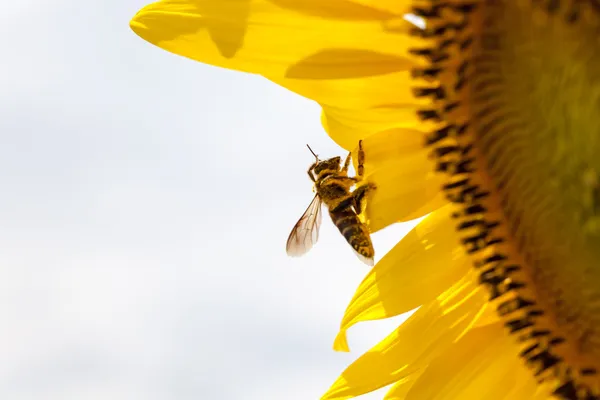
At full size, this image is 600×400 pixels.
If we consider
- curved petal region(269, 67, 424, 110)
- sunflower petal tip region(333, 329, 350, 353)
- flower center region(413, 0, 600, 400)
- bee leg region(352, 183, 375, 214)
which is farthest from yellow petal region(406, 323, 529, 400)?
curved petal region(269, 67, 424, 110)

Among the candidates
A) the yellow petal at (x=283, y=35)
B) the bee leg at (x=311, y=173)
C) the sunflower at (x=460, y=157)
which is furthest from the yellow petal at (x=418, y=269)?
the bee leg at (x=311, y=173)

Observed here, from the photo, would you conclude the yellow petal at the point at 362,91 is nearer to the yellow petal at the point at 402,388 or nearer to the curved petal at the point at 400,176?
the curved petal at the point at 400,176

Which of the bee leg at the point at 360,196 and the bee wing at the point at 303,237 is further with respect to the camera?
the bee wing at the point at 303,237

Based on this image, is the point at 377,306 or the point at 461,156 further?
the point at 377,306

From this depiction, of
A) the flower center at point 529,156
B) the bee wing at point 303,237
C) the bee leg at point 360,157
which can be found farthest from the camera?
the bee wing at point 303,237

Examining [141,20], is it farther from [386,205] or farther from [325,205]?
[325,205]


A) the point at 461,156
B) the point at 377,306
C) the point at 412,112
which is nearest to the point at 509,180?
the point at 461,156
